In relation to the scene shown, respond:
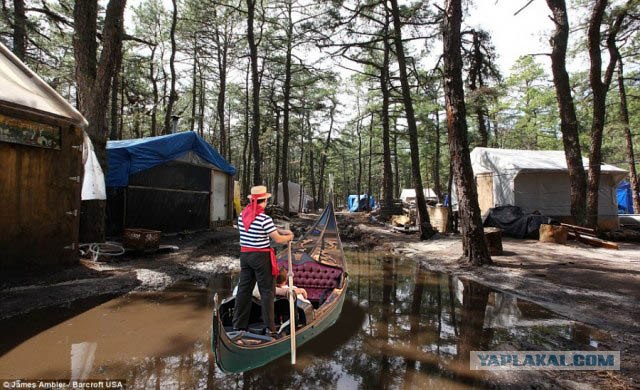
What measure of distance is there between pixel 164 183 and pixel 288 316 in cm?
935

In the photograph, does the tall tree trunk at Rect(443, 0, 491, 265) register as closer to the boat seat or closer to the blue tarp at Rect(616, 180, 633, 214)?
the boat seat

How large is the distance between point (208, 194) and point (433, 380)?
12854mm

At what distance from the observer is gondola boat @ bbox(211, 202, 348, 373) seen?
10.3 feet

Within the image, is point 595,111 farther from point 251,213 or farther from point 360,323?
point 251,213

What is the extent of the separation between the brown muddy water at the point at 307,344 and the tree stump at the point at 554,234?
5.98 meters

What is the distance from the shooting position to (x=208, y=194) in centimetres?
1455

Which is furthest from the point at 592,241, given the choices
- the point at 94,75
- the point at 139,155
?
the point at 94,75

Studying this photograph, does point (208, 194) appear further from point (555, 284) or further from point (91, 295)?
point (555, 284)

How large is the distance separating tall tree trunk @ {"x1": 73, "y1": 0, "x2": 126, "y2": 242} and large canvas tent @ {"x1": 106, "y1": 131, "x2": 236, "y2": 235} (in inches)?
65.2

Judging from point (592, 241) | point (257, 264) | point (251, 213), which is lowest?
point (592, 241)

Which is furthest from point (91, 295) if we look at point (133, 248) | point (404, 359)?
point (404, 359)

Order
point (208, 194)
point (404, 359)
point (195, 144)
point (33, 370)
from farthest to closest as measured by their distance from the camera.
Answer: point (208, 194), point (195, 144), point (404, 359), point (33, 370)

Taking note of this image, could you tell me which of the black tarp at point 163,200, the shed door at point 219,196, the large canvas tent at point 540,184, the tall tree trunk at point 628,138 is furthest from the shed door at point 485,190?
the black tarp at point 163,200

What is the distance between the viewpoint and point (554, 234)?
34.7ft
